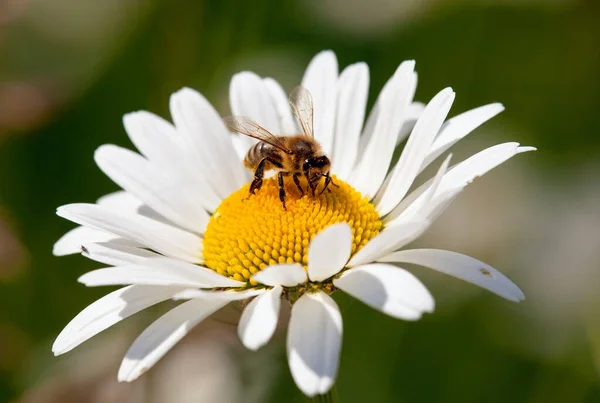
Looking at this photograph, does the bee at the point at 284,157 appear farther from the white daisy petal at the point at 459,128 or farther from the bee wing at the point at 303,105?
the white daisy petal at the point at 459,128

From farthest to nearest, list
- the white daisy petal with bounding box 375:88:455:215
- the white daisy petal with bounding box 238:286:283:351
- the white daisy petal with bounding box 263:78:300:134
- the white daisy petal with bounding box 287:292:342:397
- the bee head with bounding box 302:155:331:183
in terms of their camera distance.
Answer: the white daisy petal with bounding box 263:78:300:134, the bee head with bounding box 302:155:331:183, the white daisy petal with bounding box 375:88:455:215, the white daisy petal with bounding box 238:286:283:351, the white daisy petal with bounding box 287:292:342:397

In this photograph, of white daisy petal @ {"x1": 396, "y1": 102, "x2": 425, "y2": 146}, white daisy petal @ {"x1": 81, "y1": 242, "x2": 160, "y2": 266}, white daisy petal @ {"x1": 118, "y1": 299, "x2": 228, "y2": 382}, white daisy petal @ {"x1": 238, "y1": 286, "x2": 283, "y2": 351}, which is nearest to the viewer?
white daisy petal @ {"x1": 238, "y1": 286, "x2": 283, "y2": 351}

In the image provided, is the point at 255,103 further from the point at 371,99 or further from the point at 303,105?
the point at 371,99

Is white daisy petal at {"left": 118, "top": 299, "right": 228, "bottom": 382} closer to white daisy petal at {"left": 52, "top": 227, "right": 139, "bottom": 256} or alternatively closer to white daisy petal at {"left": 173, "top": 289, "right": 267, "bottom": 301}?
white daisy petal at {"left": 173, "top": 289, "right": 267, "bottom": 301}

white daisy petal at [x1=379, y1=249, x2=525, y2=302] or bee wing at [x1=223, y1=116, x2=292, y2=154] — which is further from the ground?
bee wing at [x1=223, y1=116, x2=292, y2=154]

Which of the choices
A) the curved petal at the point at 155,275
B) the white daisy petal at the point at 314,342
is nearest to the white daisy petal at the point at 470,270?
the white daisy petal at the point at 314,342

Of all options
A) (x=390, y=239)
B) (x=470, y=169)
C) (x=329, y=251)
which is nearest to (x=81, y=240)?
(x=329, y=251)

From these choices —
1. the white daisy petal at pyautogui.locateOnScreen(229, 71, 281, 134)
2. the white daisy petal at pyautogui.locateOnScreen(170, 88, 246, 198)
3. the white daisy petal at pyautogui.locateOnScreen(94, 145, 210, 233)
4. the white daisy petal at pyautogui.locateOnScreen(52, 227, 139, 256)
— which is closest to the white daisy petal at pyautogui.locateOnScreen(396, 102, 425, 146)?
the white daisy petal at pyautogui.locateOnScreen(229, 71, 281, 134)
